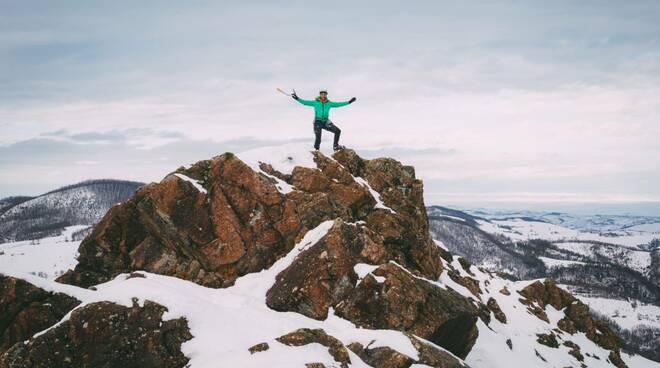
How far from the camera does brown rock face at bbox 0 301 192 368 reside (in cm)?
1670

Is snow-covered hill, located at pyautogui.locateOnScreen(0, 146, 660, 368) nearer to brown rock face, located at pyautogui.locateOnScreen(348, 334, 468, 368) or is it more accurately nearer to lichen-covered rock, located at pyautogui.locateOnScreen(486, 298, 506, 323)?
brown rock face, located at pyautogui.locateOnScreen(348, 334, 468, 368)

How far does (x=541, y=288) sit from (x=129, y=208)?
60.1 meters

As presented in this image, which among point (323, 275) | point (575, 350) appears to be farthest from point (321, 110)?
point (575, 350)

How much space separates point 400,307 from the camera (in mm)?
23984

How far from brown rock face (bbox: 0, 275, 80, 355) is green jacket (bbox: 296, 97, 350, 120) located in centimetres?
2144

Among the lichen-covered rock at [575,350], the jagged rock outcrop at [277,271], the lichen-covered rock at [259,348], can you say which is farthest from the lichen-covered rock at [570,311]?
the lichen-covered rock at [259,348]

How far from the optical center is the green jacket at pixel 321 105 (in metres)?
33.6

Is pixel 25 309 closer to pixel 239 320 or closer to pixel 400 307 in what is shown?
pixel 239 320

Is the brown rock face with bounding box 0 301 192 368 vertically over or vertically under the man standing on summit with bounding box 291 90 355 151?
under

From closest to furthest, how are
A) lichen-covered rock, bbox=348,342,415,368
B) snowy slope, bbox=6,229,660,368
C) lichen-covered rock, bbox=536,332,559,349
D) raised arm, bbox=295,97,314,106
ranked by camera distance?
1. snowy slope, bbox=6,229,660,368
2. lichen-covered rock, bbox=348,342,415,368
3. raised arm, bbox=295,97,314,106
4. lichen-covered rock, bbox=536,332,559,349

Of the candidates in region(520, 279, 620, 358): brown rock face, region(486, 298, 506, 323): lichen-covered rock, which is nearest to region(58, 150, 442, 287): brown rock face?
region(486, 298, 506, 323): lichen-covered rock

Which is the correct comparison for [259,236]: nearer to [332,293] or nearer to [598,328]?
[332,293]

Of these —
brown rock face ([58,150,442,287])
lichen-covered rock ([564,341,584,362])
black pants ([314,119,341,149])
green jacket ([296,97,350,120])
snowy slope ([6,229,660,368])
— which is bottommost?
lichen-covered rock ([564,341,584,362])

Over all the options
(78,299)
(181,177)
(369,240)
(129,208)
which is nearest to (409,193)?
(369,240)
